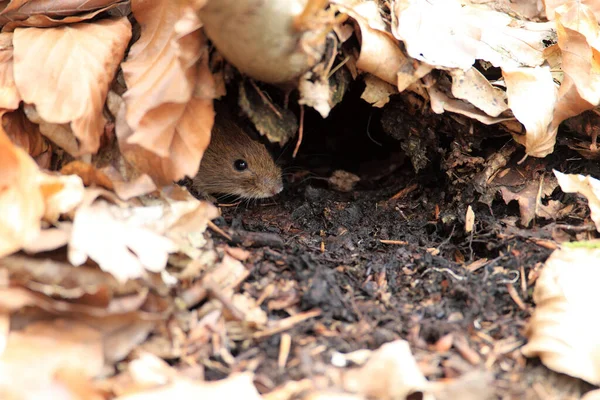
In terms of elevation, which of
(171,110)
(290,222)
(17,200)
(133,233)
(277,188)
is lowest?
(277,188)

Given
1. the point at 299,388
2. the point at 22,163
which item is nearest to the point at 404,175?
the point at 299,388

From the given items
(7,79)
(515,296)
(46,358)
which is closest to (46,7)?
(7,79)

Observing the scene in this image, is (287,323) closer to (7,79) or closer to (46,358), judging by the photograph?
(46,358)

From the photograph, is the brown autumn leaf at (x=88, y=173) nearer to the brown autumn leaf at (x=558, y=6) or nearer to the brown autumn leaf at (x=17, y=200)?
the brown autumn leaf at (x=17, y=200)

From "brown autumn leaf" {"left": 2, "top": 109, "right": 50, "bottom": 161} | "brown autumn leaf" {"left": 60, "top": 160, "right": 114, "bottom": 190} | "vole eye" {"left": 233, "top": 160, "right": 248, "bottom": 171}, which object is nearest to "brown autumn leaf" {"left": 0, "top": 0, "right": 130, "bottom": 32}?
"brown autumn leaf" {"left": 2, "top": 109, "right": 50, "bottom": 161}

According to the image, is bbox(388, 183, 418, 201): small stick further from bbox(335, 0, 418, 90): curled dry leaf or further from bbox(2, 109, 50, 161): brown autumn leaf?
bbox(2, 109, 50, 161): brown autumn leaf

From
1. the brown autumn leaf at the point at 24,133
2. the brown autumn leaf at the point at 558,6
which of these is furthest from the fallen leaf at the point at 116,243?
the brown autumn leaf at the point at 558,6
